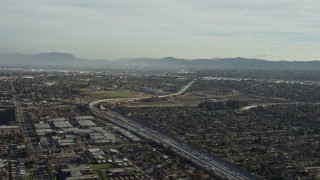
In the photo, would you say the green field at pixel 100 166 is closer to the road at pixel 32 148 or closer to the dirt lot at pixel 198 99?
the road at pixel 32 148

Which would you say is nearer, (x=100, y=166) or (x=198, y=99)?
(x=100, y=166)

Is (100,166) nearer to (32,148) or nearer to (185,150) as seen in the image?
(32,148)

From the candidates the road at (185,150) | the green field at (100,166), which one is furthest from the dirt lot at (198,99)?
the green field at (100,166)

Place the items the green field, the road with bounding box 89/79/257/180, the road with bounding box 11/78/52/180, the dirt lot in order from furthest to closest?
the dirt lot, the green field, the road with bounding box 89/79/257/180, the road with bounding box 11/78/52/180

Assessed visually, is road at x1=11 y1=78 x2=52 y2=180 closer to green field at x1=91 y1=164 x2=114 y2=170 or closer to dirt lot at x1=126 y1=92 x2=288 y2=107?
green field at x1=91 y1=164 x2=114 y2=170

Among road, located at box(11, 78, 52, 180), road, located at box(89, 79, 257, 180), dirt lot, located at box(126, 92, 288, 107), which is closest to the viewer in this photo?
road, located at box(11, 78, 52, 180)

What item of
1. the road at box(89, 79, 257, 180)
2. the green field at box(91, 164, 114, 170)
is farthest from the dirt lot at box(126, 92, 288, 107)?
the green field at box(91, 164, 114, 170)

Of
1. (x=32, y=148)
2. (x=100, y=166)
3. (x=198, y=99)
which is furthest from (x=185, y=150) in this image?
(x=198, y=99)

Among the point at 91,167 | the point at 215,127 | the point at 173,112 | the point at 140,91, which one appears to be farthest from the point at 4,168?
the point at 140,91
